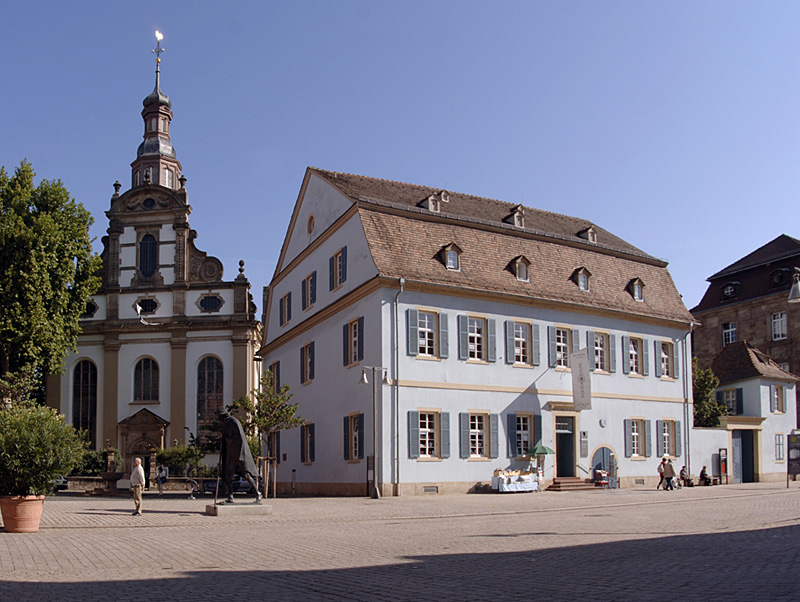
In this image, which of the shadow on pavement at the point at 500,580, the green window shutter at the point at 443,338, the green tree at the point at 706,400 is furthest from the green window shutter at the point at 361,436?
the green tree at the point at 706,400

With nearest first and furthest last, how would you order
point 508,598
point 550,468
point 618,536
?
point 508,598 → point 618,536 → point 550,468

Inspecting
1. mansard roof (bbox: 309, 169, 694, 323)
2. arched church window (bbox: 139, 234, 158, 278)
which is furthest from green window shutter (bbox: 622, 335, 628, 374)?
arched church window (bbox: 139, 234, 158, 278)

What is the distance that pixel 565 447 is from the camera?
34156 millimetres

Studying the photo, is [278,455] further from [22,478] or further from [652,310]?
[22,478]

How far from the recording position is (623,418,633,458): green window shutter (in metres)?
36.1

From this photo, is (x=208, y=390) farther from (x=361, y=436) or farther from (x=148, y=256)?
(x=361, y=436)

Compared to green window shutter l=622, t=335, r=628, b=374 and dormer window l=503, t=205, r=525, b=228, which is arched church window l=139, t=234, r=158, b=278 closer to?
dormer window l=503, t=205, r=525, b=228

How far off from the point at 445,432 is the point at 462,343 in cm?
334

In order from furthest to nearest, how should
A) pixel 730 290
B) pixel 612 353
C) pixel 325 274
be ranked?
pixel 730 290 < pixel 325 274 < pixel 612 353

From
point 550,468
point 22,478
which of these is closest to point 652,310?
point 550,468

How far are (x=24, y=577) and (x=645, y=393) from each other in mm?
30789

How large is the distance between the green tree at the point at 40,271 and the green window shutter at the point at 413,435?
61.5 ft

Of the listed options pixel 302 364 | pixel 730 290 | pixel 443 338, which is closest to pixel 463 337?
pixel 443 338

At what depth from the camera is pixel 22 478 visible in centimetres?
1636
